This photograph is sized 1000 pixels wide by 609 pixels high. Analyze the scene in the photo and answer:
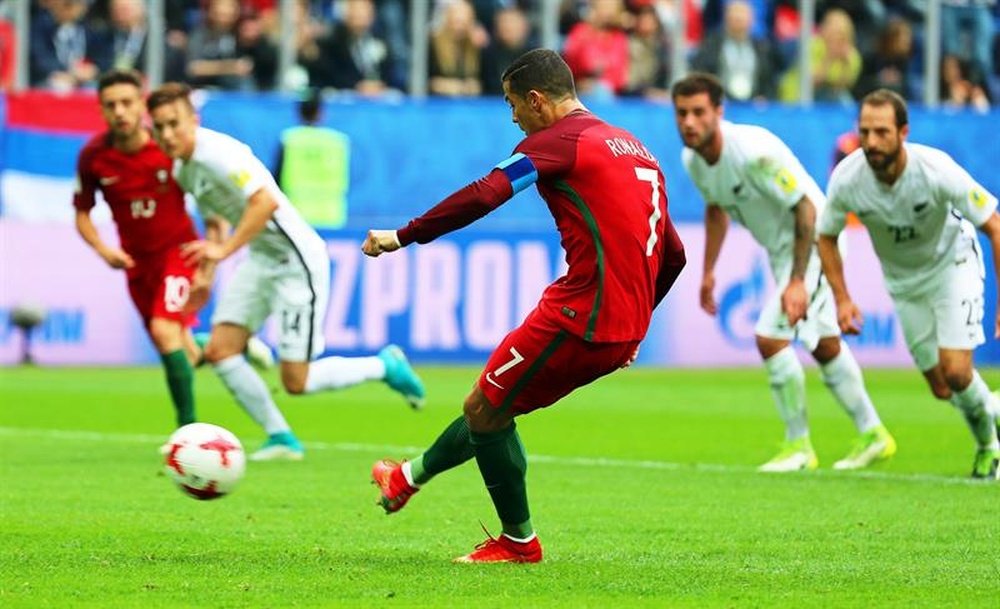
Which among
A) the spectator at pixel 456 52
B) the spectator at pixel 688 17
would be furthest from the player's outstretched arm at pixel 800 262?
the spectator at pixel 688 17

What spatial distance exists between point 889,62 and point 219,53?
26.6 ft

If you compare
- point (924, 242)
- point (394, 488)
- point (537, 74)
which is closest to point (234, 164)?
point (924, 242)

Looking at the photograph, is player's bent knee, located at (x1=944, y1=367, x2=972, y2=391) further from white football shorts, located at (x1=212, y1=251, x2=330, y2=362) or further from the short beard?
white football shorts, located at (x1=212, y1=251, x2=330, y2=362)

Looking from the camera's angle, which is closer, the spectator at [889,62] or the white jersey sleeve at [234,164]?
→ the white jersey sleeve at [234,164]

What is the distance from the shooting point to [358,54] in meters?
22.9

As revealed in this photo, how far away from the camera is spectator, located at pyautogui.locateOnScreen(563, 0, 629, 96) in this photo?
23.3 metres

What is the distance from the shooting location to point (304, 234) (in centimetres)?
1261

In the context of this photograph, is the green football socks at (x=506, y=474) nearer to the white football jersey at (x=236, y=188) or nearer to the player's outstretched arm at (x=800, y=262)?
the player's outstretched arm at (x=800, y=262)

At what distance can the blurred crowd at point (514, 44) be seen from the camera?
2175 centimetres

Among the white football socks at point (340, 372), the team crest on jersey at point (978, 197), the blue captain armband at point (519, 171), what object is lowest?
the white football socks at point (340, 372)

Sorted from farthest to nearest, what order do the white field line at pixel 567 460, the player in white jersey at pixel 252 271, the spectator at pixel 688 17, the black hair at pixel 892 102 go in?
the spectator at pixel 688 17 < the player in white jersey at pixel 252 271 < the white field line at pixel 567 460 < the black hair at pixel 892 102

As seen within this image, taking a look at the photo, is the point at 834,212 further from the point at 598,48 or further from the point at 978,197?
the point at 598,48

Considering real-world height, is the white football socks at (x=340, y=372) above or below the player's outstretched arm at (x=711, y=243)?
below

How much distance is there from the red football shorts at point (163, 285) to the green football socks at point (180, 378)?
0.89 ft
